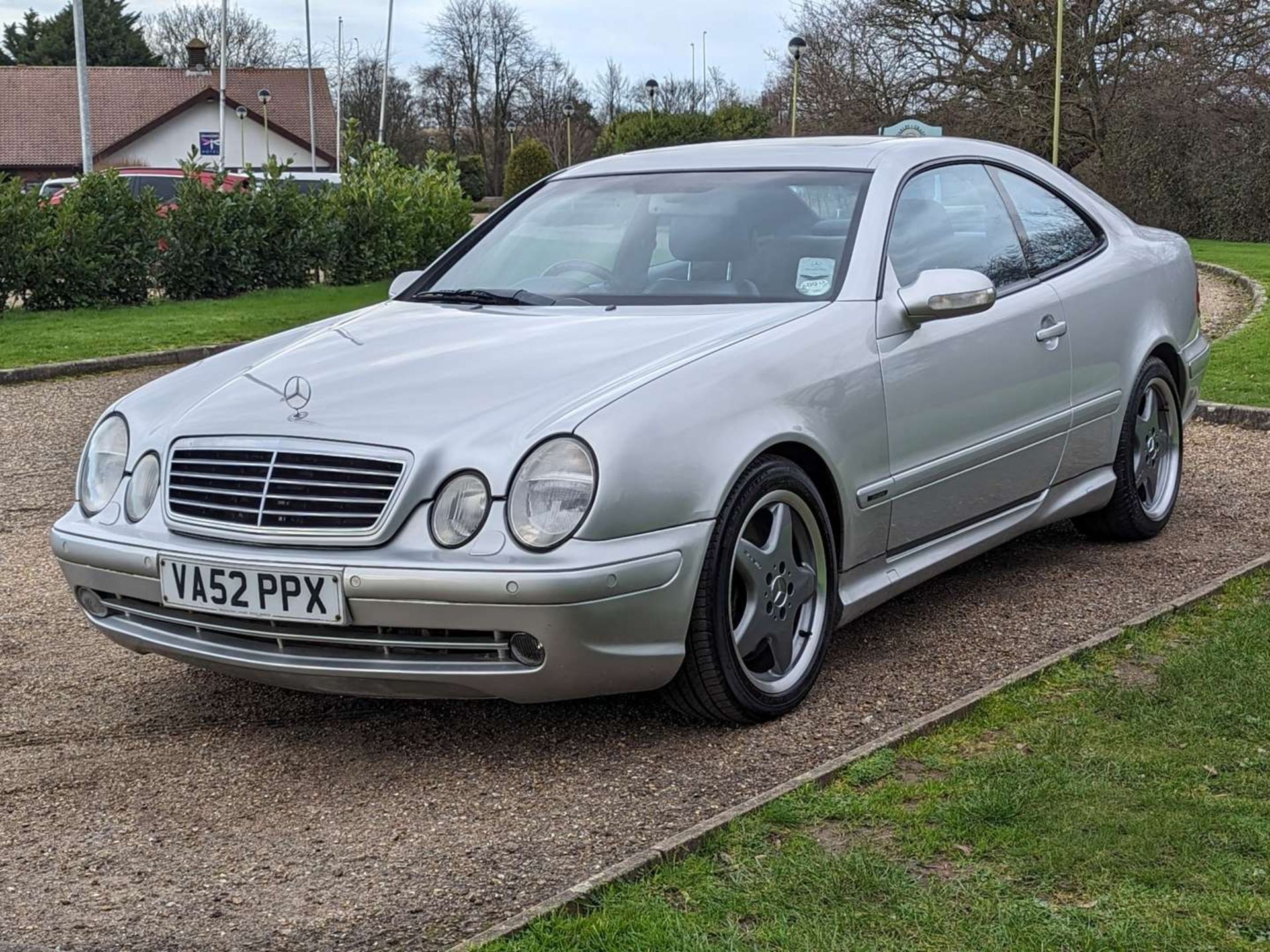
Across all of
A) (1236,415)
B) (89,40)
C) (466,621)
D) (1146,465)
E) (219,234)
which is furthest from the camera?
(89,40)

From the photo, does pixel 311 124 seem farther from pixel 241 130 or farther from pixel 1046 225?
pixel 1046 225

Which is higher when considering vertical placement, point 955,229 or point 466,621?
point 955,229

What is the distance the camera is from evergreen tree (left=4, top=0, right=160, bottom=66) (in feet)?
244

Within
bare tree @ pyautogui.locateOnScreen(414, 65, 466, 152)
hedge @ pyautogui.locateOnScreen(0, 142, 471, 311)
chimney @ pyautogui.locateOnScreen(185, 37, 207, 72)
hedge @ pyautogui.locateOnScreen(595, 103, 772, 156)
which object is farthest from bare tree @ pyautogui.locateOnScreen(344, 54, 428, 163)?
hedge @ pyautogui.locateOnScreen(0, 142, 471, 311)

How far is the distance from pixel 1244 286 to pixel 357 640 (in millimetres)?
15820

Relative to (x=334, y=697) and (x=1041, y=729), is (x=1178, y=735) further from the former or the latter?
(x=334, y=697)

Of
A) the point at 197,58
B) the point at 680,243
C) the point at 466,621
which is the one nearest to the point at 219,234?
the point at 680,243

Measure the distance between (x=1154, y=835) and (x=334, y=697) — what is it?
235 centimetres

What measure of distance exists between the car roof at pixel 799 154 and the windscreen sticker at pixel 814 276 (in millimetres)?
469

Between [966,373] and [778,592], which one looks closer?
[778,592]

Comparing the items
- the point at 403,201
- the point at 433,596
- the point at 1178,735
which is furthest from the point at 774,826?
the point at 403,201

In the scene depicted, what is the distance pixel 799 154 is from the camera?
16.9ft

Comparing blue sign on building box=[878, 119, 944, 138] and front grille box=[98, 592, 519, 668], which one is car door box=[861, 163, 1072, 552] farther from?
blue sign on building box=[878, 119, 944, 138]

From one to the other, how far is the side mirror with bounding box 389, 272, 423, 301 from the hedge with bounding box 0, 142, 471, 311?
11.9 metres
